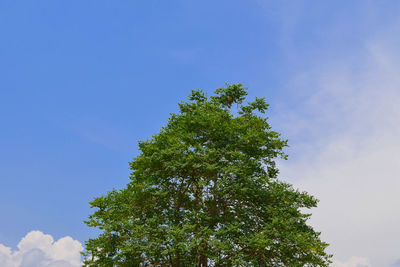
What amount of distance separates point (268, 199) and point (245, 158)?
274 centimetres

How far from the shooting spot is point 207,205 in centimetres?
2030

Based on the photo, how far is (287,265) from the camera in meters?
17.8

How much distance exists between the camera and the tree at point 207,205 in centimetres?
1727

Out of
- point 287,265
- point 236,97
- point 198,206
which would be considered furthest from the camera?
point 236,97

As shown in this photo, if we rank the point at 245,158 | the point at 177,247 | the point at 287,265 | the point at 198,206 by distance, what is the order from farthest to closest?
the point at 198,206, the point at 245,158, the point at 287,265, the point at 177,247

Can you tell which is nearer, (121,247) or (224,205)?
(121,247)

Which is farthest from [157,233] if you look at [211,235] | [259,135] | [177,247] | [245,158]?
[259,135]

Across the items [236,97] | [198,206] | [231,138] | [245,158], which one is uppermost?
[236,97]

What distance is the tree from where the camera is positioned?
680 inches

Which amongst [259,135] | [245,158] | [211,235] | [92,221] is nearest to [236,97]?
[259,135]

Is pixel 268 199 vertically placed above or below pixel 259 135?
below

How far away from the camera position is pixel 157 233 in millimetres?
17312

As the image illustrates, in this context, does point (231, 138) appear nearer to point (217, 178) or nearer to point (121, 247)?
point (217, 178)

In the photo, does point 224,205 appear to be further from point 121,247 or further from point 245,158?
point 121,247
